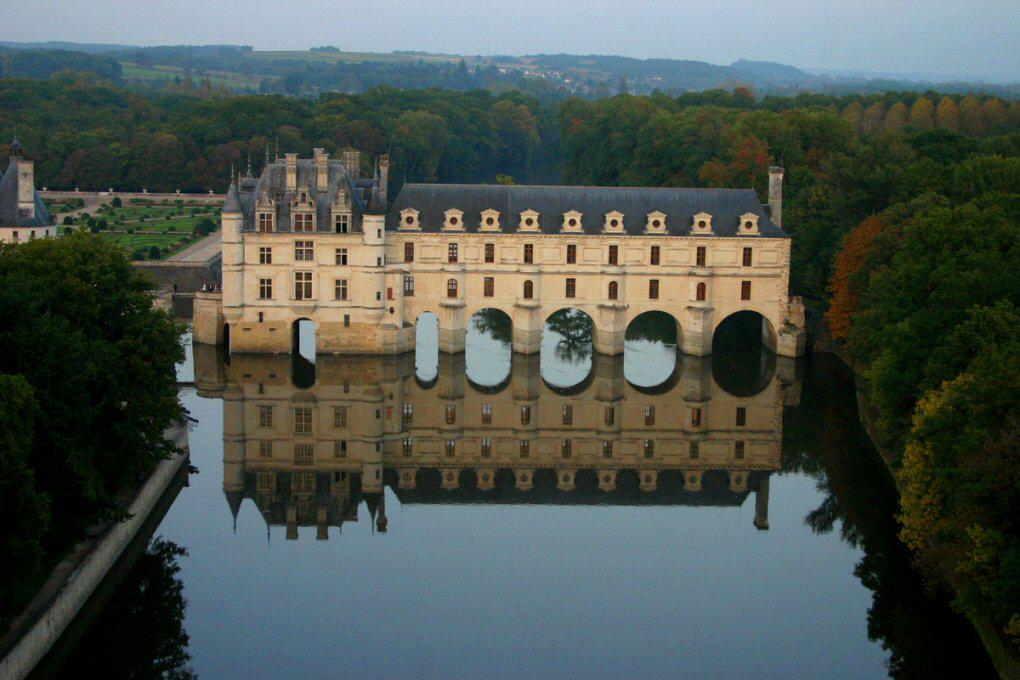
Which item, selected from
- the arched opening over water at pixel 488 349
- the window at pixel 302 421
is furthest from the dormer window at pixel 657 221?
the window at pixel 302 421

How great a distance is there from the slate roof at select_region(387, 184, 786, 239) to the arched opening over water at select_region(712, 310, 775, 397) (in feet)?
16.5

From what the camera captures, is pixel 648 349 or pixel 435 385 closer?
pixel 435 385

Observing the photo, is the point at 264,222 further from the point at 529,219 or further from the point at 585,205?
the point at 585,205

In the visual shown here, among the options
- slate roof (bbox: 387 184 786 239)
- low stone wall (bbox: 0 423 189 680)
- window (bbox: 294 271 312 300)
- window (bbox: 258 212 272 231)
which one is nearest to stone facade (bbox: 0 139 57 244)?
window (bbox: 258 212 272 231)

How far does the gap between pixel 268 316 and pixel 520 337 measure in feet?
32.7

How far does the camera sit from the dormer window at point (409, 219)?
56250 mm

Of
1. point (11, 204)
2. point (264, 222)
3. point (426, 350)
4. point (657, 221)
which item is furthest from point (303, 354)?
point (657, 221)

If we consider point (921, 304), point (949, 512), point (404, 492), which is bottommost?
point (404, 492)

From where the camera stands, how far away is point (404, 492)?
39.8 meters

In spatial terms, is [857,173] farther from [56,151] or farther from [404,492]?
[56,151]

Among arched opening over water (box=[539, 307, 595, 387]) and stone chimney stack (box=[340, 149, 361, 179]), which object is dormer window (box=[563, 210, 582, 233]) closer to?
arched opening over water (box=[539, 307, 595, 387])

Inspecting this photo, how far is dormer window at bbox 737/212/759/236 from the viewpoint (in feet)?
186

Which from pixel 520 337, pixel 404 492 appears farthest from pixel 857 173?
pixel 404 492

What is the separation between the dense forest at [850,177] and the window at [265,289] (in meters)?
22.1
